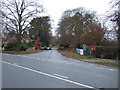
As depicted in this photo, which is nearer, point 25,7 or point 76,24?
point 25,7

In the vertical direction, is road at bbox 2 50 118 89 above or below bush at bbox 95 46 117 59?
below

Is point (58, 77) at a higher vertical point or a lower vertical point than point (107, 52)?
lower

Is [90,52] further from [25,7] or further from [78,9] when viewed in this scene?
[78,9]

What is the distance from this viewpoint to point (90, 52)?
2883cm

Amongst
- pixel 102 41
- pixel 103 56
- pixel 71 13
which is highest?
pixel 71 13

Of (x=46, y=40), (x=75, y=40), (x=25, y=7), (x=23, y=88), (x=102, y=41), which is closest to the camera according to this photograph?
(x=23, y=88)

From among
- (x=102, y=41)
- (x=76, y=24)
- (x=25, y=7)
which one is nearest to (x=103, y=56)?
(x=102, y=41)

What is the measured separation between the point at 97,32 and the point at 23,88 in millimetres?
30403

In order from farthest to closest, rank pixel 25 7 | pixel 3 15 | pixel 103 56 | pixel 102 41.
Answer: pixel 25 7
pixel 3 15
pixel 102 41
pixel 103 56

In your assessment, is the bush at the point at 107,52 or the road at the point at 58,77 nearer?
the road at the point at 58,77

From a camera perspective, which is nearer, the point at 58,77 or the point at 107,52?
the point at 58,77

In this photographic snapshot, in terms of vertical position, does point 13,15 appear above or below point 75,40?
above

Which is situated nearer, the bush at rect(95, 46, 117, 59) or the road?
the road

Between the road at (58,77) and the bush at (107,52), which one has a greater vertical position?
the bush at (107,52)
